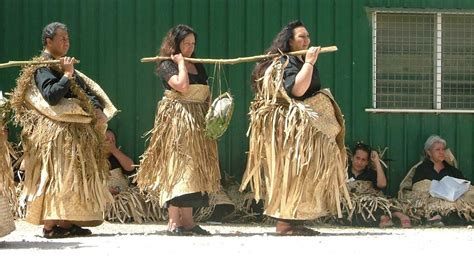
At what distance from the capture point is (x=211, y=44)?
11695mm

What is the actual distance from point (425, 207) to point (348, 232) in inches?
52.5

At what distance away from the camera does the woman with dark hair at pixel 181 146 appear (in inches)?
373

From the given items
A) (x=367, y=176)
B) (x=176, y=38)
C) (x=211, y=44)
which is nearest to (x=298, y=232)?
(x=176, y=38)

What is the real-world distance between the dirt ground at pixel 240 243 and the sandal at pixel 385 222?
1.55ft

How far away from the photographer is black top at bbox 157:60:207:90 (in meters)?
9.55

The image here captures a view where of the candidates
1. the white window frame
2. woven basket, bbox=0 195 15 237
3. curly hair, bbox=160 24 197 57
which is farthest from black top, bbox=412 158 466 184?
woven basket, bbox=0 195 15 237

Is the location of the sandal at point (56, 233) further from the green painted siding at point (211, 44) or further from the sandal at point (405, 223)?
the sandal at point (405, 223)

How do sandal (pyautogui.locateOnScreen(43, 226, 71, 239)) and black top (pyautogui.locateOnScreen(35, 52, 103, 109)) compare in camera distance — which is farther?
sandal (pyautogui.locateOnScreen(43, 226, 71, 239))

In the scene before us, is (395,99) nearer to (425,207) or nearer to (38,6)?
(425,207)

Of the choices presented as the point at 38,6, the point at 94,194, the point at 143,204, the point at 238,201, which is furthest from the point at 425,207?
the point at 38,6

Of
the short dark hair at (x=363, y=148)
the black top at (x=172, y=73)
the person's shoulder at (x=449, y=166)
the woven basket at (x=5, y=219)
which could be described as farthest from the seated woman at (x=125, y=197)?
the person's shoulder at (x=449, y=166)

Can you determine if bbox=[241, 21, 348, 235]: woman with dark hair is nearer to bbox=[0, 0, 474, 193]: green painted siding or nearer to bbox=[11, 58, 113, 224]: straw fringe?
bbox=[11, 58, 113, 224]: straw fringe

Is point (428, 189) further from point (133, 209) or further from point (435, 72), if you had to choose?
point (133, 209)

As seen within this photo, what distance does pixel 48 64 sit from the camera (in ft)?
30.5
